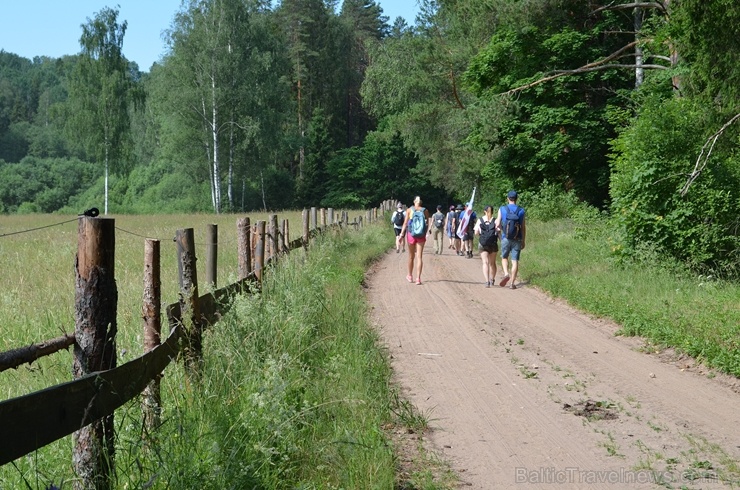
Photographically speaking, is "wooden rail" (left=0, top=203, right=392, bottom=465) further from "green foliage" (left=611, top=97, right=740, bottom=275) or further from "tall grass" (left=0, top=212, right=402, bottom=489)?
"green foliage" (left=611, top=97, right=740, bottom=275)

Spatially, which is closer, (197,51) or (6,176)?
(197,51)

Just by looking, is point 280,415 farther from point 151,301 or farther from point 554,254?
point 554,254

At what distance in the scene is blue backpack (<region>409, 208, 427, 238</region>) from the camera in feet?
58.7

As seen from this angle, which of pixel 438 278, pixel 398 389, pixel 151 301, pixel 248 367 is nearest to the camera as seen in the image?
pixel 151 301

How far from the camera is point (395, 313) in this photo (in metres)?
13.9

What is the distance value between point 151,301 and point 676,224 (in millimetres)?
13616

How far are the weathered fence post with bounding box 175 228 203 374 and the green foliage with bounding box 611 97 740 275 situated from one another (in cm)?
1183

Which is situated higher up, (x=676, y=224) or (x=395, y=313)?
(x=676, y=224)

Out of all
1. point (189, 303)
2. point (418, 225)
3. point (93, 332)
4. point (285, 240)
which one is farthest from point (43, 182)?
point (93, 332)

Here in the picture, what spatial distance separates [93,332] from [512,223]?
45.8ft

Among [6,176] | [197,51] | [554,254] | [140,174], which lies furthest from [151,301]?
[6,176]

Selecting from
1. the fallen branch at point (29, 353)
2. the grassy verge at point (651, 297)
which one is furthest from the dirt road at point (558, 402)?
the fallen branch at point (29, 353)

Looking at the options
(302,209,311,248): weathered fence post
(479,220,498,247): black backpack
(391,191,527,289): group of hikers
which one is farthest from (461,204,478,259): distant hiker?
(479,220,498,247): black backpack

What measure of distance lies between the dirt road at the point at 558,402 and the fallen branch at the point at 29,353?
3107mm
